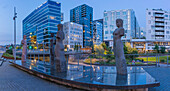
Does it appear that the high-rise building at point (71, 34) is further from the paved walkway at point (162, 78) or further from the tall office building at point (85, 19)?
the paved walkway at point (162, 78)

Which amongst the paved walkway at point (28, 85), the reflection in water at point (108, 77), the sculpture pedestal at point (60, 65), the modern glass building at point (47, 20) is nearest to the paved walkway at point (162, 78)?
the reflection in water at point (108, 77)

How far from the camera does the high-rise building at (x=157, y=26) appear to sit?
67.8 metres

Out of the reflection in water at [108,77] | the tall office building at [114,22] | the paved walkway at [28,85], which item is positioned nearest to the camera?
the reflection in water at [108,77]

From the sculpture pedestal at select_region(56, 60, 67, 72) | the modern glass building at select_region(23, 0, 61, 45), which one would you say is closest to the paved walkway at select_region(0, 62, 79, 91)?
the sculpture pedestal at select_region(56, 60, 67, 72)

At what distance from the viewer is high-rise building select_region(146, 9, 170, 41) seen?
67750mm

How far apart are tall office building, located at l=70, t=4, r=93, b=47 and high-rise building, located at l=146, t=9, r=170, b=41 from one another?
2960 inches

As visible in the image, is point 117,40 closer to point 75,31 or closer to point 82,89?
point 82,89

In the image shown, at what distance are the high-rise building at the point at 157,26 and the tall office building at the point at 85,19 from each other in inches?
2960

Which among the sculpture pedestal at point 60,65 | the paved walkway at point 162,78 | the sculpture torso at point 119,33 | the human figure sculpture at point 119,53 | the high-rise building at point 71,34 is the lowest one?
the paved walkway at point 162,78

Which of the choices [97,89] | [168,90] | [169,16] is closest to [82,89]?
[97,89]

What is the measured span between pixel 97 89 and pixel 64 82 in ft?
7.23

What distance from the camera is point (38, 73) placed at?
977cm

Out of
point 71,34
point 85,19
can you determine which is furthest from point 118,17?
point 85,19

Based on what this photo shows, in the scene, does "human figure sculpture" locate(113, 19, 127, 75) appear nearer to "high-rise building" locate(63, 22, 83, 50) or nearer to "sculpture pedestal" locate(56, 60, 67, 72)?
"sculpture pedestal" locate(56, 60, 67, 72)
